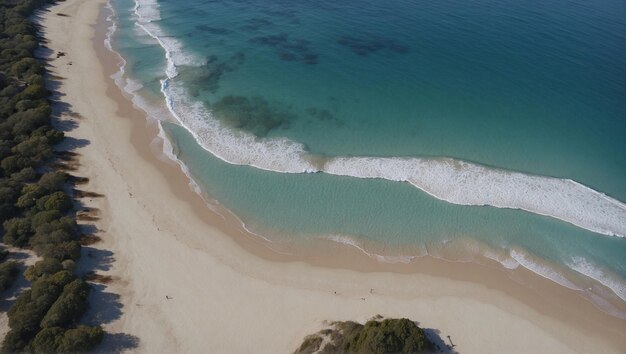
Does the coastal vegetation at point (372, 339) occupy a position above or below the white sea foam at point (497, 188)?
below

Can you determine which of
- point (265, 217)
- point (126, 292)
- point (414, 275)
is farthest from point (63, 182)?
point (414, 275)

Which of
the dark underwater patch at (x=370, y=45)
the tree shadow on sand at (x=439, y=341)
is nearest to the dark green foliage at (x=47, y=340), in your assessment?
the tree shadow on sand at (x=439, y=341)

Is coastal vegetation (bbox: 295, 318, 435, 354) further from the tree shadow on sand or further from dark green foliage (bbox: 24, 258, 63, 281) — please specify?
dark green foliage (bbox: 24, 258, 63, 281)

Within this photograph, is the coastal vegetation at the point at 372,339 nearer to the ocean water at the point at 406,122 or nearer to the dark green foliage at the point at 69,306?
the ocean water at the point at 406,122

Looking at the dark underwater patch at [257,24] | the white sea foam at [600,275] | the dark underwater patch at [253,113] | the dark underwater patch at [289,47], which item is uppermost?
the dark underwater patch at [257,24]

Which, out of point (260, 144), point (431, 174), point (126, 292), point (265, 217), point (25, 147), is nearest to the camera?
point (126, 292)

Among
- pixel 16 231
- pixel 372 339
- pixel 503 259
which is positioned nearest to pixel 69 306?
pixel 16 231

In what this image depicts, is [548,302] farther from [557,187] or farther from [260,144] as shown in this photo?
[260,144]

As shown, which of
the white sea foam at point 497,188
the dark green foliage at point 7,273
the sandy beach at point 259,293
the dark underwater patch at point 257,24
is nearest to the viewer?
the sandy beach at point 259,293
